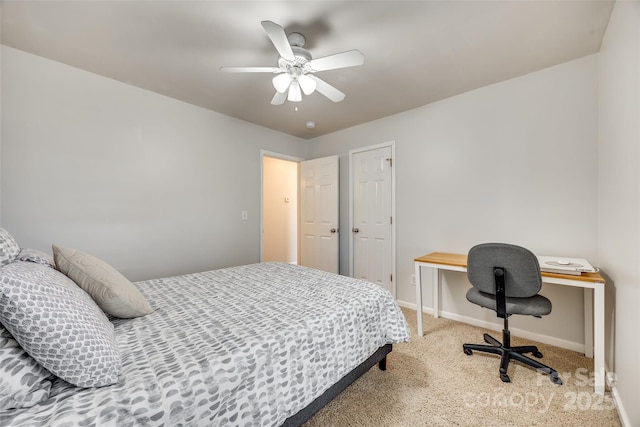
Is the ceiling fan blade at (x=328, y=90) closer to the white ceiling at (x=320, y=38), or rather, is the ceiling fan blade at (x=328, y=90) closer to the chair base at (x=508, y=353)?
the white ceiling at (x=320, y=38)

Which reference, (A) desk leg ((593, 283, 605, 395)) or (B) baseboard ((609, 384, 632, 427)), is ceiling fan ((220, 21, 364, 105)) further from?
(B) baseboard ((609, 384, 632, 427))

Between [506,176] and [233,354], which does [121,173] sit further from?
[506,176]

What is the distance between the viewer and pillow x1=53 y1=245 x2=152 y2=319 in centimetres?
122

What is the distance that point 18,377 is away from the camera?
0.72m

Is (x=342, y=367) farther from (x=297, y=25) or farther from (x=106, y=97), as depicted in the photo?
(x=106, y=97)

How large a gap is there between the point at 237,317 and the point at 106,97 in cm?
245

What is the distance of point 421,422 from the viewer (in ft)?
4.63

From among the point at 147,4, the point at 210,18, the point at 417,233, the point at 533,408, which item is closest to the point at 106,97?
the point at 147,4

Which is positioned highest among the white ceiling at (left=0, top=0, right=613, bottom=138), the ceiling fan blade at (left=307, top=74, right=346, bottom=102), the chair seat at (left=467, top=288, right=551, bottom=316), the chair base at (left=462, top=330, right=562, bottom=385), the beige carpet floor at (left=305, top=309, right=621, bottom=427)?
the white ceiling at (left=0, top=0, right=613, bottom=138)

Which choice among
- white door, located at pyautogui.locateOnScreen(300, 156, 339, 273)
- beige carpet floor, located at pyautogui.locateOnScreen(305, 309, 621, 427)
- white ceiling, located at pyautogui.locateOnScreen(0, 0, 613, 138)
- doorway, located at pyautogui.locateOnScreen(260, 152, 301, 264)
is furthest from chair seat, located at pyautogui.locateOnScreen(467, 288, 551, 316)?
doorway, located at pyautogui.locateOnScreen(260, 152, 301, 264)

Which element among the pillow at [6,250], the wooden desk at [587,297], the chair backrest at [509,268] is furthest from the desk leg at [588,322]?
the pillow at [6,250]

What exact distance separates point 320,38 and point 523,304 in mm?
2330

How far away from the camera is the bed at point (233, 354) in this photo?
0.78 metres

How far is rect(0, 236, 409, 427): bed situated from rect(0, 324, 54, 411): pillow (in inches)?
0.6
